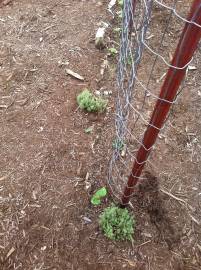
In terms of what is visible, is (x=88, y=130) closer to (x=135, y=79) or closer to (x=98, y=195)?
(x=98, y=195)

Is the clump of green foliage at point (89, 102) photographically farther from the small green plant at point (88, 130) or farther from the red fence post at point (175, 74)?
the red fence post at point (175, 74)

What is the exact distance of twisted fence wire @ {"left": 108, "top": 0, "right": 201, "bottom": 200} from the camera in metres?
2.23

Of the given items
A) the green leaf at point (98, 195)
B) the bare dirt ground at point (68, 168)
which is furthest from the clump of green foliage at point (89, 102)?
the green leaf at point (98, 195)

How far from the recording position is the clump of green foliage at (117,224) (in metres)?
2.38

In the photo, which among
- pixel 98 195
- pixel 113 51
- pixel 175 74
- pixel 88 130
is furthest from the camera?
pixel 113 51

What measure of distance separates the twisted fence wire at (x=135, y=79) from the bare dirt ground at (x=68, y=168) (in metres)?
0.14

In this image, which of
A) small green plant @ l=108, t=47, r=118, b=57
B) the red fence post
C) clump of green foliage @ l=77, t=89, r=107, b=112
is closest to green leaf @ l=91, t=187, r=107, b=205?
the red fence post

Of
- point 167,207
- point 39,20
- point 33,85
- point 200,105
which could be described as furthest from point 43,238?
point 39,20

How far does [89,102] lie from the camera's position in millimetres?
3014

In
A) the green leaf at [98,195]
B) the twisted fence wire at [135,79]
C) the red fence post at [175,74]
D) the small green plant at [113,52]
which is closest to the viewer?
the red fence post at [175,74]

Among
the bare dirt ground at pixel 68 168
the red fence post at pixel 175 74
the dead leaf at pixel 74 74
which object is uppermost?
the red fence post at pixel 175 74

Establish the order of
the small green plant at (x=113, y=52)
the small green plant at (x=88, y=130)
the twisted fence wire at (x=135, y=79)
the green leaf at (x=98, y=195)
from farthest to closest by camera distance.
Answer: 1. the small green plant at (x=113, y=52)
2. the small green plant at (x=88, y=130)
3. the green leaf at (x=98, y=195)
4. the twisted fence wire at (x=135, y=79)

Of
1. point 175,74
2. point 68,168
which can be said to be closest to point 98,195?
point 68,168

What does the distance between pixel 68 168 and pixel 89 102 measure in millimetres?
619
